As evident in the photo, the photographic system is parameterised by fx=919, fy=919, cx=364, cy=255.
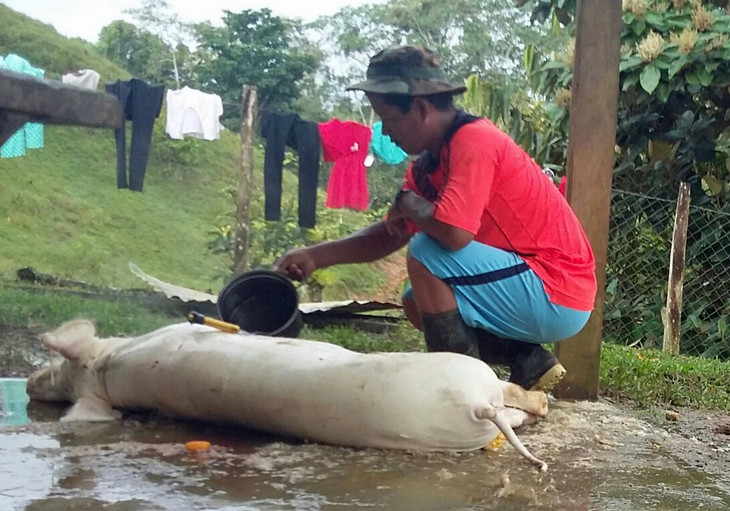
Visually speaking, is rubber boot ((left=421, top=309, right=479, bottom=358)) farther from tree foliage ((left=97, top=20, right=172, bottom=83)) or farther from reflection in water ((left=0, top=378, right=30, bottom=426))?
tree foliage ((left=97, top=20, right=172, bottom=83))

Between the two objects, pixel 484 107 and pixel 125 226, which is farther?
pixel 125 226

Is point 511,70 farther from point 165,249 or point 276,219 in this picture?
point 276,219

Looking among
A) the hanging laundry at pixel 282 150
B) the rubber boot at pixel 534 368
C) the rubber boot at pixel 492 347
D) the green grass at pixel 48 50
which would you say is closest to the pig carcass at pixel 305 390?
the rubber boot at pixel 534 368

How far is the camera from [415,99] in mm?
3371

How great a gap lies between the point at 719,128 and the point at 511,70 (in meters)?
14.4

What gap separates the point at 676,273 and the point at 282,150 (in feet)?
11.3

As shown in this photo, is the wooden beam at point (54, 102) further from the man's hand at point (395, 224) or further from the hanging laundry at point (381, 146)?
the hanging laundry at point (381, 146)

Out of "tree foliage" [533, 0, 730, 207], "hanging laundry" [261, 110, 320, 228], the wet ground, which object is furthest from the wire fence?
the wet ground

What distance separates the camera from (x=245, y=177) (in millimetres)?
8438

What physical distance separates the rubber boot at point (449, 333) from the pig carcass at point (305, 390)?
0.72 feet

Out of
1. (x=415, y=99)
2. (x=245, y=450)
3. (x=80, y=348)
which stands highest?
(x=415, y=99)

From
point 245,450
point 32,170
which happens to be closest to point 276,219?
point 245,450

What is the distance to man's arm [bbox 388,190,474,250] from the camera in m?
3.23

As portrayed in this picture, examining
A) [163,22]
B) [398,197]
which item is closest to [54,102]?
[398,197]
